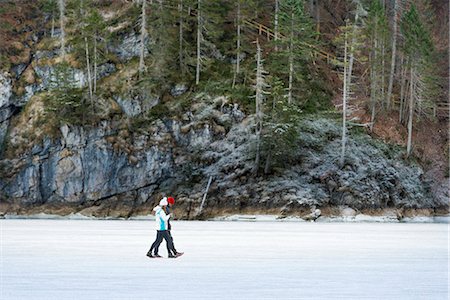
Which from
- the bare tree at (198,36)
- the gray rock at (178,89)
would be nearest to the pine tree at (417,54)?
the bare tree at (198,36)

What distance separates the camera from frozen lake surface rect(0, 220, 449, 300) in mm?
12805

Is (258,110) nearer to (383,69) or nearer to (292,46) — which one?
(292,46)

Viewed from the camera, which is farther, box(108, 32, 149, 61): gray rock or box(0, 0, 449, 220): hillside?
box(108, 32, 149, 61): gray rock

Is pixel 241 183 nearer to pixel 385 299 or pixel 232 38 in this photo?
pixel 232 38

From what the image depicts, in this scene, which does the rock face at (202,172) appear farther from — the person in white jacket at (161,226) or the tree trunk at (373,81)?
the person in white jacket at (161,226)

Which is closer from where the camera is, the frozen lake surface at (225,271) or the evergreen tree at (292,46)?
the frozen lake surface at (225,271)

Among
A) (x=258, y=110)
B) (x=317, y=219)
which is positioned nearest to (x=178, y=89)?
(x=258, y=110)

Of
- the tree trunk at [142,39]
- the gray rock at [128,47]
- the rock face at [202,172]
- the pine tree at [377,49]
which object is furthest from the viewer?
the gray rock at [128,47]

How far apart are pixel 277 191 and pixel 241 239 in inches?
916

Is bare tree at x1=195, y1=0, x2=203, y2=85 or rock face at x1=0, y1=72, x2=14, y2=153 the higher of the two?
bare tree at x1=195, y1=0, x2=203, y2=85

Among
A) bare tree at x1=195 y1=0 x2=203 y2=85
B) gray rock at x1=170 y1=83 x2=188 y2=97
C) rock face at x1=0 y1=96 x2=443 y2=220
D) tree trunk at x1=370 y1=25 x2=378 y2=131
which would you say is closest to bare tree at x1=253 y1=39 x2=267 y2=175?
rock face at x1=0 y1=96 x2=443 y2=220

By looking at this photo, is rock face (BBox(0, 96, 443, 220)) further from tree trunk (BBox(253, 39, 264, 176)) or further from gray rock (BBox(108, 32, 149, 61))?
gray rock (BBox(108, 32, 149, 61))

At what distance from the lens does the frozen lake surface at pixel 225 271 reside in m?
12.8

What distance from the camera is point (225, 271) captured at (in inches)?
631
